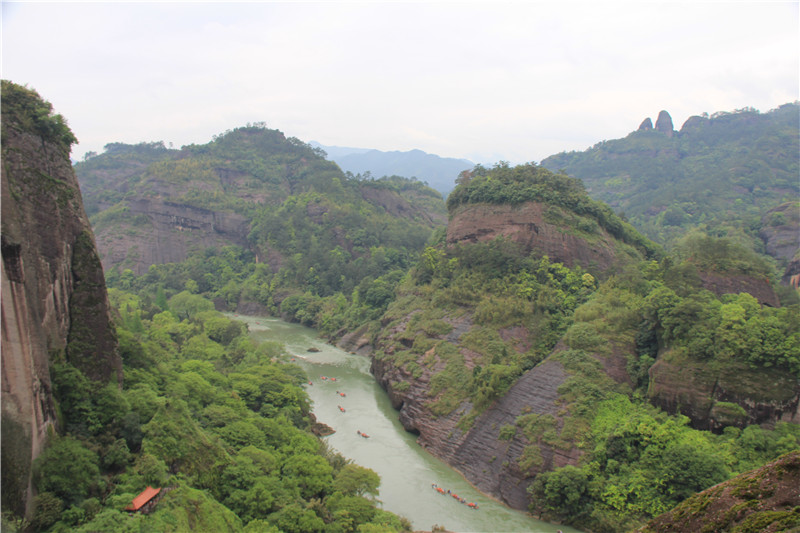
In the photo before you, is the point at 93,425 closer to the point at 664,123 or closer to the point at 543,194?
the point at 543,194

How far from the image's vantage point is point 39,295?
51.2 feet

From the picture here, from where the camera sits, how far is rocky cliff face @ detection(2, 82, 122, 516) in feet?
44.2

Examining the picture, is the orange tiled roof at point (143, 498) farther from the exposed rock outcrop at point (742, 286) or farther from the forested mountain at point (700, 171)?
the forested mountain at point (700, 171)

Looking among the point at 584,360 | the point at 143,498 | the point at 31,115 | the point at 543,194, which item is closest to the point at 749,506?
the point at 143,498

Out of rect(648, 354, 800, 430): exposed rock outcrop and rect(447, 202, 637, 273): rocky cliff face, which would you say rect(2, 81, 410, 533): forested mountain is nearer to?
rect(648, 354, 800, 430): exposed rock outcrop

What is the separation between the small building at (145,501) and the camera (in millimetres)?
15406

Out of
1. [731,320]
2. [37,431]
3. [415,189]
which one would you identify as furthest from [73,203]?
[415,189]

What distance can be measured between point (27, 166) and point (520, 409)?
931 inches

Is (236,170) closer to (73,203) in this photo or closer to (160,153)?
(160,153)

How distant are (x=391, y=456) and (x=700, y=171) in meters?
102

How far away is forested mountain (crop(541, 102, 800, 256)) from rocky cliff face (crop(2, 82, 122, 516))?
63.6 meters

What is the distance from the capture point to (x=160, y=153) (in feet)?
369

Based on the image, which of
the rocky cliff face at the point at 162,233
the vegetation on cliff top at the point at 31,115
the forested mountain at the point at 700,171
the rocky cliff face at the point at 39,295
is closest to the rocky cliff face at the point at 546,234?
the forested mountain at the point at 700,171

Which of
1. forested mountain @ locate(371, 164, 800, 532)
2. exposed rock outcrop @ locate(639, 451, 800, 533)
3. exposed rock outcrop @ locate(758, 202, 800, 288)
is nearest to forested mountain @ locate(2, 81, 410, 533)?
forested mountain @ locate(371, 164, 800, 532)
